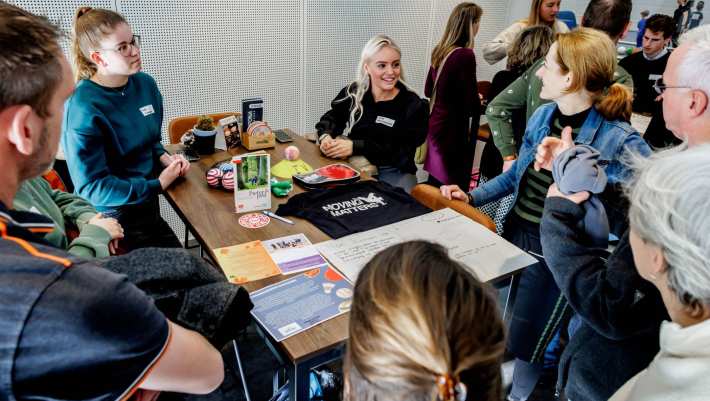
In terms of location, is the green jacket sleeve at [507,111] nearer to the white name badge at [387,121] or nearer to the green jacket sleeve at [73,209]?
the white name badge at [387,121]

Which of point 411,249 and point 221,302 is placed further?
point 221,302

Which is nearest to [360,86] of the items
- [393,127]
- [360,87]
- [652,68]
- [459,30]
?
[360,87]

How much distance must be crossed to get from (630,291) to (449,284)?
775mm

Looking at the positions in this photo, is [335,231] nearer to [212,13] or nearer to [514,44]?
[514,44]

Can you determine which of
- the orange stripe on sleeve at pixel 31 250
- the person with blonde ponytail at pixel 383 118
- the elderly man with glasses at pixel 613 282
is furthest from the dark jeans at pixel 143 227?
the elderly man with glasses at pixel 613 282

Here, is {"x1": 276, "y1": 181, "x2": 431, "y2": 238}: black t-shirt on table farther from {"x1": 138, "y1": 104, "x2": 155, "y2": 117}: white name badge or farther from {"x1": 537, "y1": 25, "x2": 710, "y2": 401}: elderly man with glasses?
{"x1": 138, "y1": 104, "x2": 155, "y2": 117}: white name badge

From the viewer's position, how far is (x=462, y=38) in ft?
11.1

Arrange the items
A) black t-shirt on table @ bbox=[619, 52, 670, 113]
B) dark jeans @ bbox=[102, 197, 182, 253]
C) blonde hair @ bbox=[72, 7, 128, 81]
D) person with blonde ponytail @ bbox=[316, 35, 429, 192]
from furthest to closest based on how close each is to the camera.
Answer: black t-shirt on table @ bbox=[619, 52, 670, 113], person with blonde ponytail @ bbox=[316, 35, 429, 192], dark jeans @ bbox=[102, 197, 182, 253], blonde hair @ bbox=[72, 7, 128, 81]

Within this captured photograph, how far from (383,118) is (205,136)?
1016mm

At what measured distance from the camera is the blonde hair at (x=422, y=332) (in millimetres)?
632

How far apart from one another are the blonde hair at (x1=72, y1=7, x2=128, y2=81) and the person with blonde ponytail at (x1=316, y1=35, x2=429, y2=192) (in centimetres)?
115

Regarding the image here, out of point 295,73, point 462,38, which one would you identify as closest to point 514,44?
point 462,38

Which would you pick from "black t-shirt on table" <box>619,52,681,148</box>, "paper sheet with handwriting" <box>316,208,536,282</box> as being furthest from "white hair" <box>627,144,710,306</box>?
"black t-shirt on table" <box>619,52,681,148</box>

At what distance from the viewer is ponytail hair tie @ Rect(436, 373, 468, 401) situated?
62 centimetres
